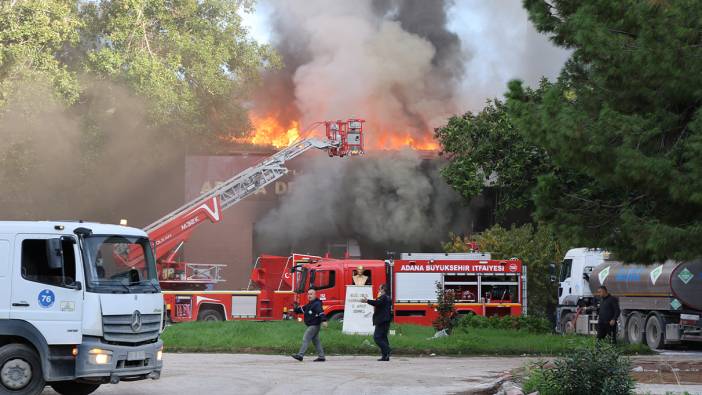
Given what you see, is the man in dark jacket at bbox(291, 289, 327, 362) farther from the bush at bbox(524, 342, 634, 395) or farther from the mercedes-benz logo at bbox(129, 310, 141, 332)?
the bush at bbox(524, 342, 634, 395)

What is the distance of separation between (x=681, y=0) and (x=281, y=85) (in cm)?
3629

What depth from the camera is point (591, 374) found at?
1279 centimetres

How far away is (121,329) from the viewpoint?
44.3 feet

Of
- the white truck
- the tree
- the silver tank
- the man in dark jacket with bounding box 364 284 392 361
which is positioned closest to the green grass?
the silver tank

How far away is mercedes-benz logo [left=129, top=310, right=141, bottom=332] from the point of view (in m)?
13.6

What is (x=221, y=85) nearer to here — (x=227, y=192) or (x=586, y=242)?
(x=227, y=192)

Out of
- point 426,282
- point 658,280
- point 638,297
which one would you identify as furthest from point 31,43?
point 658,280

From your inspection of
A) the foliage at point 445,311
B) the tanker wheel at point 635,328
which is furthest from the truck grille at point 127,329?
the tanker wheel at point 635,328

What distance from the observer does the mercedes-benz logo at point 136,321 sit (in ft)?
44.8

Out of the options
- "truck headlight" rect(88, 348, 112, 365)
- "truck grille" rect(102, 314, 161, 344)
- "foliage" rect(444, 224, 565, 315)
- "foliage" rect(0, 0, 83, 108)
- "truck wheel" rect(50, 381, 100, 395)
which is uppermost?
"foliage" rect(0, 0, 83, 108)

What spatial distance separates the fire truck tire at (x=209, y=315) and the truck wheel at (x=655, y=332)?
12.3m

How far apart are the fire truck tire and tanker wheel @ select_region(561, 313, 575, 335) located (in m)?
10.4

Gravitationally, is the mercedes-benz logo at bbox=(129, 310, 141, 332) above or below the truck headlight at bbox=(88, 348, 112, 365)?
above

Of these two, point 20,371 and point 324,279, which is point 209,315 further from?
point 20,371
